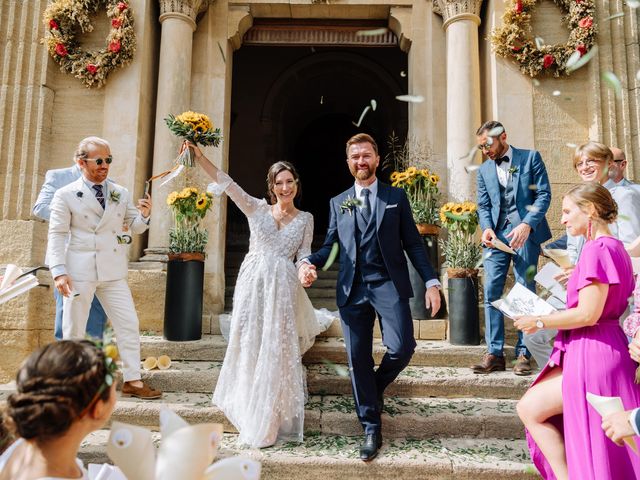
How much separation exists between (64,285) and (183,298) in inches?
56.7

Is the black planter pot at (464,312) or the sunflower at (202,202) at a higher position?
the sunflower at (202,202)

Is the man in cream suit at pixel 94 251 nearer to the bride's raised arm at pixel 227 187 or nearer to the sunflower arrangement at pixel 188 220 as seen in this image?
the bride's raised arm at pixel 227 187

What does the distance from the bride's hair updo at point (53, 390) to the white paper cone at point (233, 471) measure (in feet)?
1.33

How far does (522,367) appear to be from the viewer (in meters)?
4.15

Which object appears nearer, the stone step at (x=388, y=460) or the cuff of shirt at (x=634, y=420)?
the cuff of shirt at (x=634, y=420)

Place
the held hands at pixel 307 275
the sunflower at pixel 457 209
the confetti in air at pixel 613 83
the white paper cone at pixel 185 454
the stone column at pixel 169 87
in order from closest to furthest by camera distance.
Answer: the white paper cone at pixel 185 454, the held hands at pixel 307 275, the sunflower at pixel 457 209, the confetti in air at pixel 613 83, the stone column at pixel 169 87

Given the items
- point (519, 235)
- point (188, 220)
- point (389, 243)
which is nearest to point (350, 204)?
point (389, 243)

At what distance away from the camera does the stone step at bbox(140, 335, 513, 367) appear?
455cm

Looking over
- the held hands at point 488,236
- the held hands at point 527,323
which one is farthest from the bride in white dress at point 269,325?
the held hands at point 527,323

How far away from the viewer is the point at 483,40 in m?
6.46

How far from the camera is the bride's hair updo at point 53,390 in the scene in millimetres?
1286

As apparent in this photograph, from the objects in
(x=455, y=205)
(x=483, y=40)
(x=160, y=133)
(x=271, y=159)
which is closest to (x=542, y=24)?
(x=483, y=40)

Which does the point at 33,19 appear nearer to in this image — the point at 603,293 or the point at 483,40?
the point at 483,40

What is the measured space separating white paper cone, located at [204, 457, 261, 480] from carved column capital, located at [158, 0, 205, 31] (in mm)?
6111
